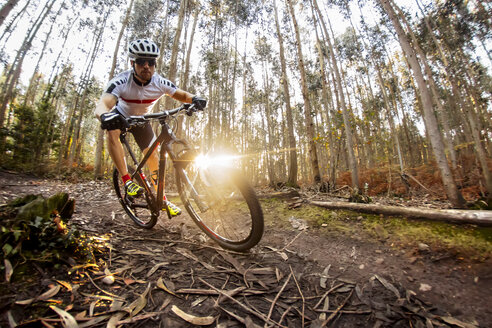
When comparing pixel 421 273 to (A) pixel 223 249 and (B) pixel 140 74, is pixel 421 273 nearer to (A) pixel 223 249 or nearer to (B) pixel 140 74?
(A) pixel 223 249

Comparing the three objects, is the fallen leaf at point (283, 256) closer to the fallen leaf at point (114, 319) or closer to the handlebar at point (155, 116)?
the fallen leaf at point (114, 319)

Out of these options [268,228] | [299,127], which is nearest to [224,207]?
[268,228]

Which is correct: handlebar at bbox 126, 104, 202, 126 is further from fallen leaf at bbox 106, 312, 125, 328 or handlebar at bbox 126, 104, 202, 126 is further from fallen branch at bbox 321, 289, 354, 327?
fallen branch at bbox 321, 289, 354, 327

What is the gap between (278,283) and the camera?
5.29 ft

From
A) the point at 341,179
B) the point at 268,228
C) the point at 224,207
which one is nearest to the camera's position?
the point at 224,207

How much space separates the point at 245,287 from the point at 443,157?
4.89 m

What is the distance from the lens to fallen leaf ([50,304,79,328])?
0.99 m

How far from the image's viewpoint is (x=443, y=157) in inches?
163

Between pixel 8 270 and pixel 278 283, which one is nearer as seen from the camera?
pixel 8 270

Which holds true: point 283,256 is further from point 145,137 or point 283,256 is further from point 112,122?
point 145,137

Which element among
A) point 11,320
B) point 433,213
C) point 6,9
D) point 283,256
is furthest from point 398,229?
point 6,9

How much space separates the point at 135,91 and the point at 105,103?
1.49 feet

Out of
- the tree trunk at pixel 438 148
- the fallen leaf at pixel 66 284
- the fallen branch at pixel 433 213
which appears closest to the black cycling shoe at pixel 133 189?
the fallen leaf at pixel 66 284

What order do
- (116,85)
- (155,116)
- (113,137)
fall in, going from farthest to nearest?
(113,137)
(116,85)
(155,116)
